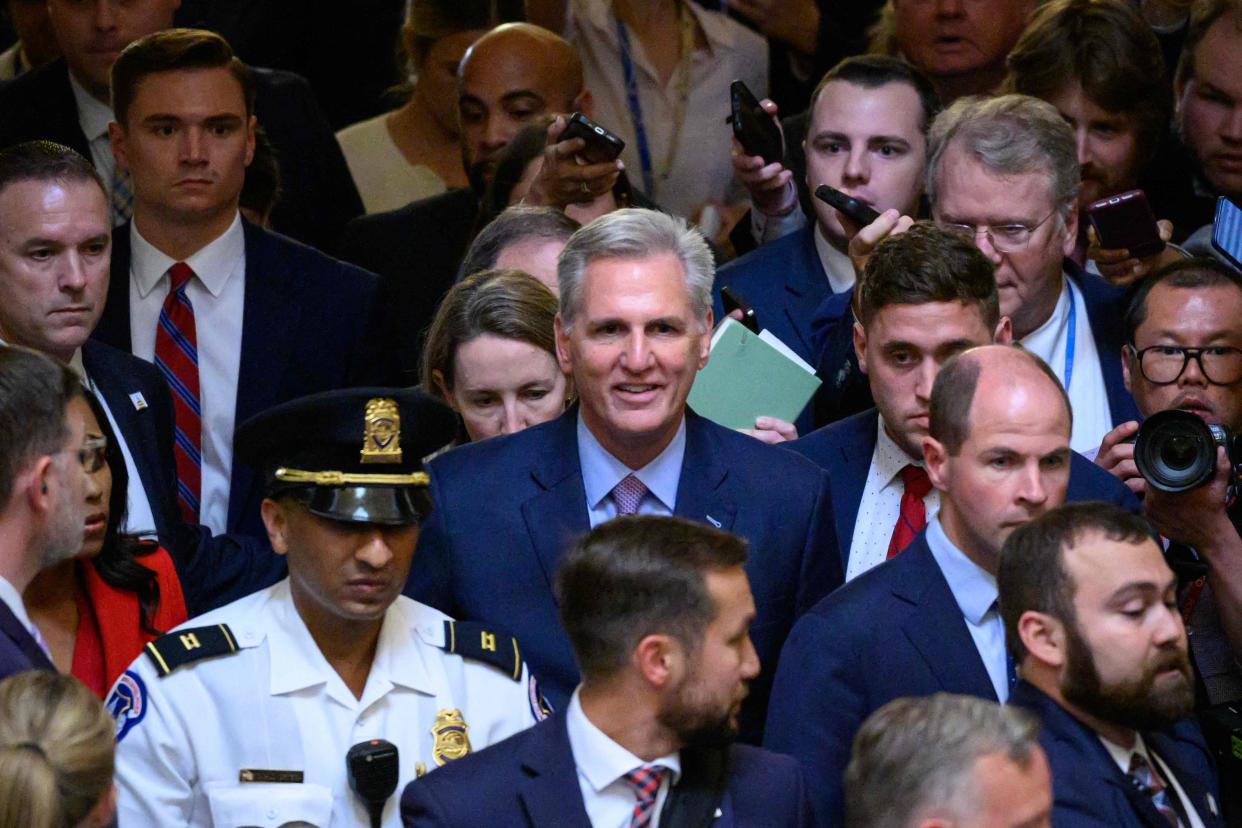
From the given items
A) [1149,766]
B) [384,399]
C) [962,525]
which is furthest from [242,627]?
[1149,766]

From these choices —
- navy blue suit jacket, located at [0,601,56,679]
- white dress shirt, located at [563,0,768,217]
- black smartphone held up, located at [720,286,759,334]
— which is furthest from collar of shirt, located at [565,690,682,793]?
white dress shirt, located at [563,0,768,217]

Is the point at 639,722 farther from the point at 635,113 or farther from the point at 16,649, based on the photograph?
the point at 635,113

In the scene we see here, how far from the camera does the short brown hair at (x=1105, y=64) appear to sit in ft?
18.3

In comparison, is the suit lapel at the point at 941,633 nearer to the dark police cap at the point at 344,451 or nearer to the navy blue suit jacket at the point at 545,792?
the navy blue suit jacket at the point at 545,792

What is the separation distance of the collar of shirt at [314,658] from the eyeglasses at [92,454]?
416mm

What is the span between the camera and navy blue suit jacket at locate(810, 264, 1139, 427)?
5008mm

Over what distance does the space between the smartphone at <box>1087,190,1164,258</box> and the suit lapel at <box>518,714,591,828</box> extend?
2.29m

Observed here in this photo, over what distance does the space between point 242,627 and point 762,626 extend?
104 cm

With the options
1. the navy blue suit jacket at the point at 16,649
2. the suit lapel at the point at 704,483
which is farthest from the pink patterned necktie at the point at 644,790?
the navy blue suit jacket at the point at 16,649

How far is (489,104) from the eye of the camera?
6.12m

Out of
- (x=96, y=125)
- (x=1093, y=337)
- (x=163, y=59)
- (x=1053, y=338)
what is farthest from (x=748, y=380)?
(x=96, y=125)

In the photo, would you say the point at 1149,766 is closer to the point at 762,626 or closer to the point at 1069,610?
the point at 1069,610

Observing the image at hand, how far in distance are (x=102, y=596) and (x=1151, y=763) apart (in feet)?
6.73

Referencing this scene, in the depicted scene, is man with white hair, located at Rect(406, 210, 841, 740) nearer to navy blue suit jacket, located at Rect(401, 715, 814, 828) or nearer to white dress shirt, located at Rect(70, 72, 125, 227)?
navy blue suit jacket, located at Rect(401, 715, 814, 828)
